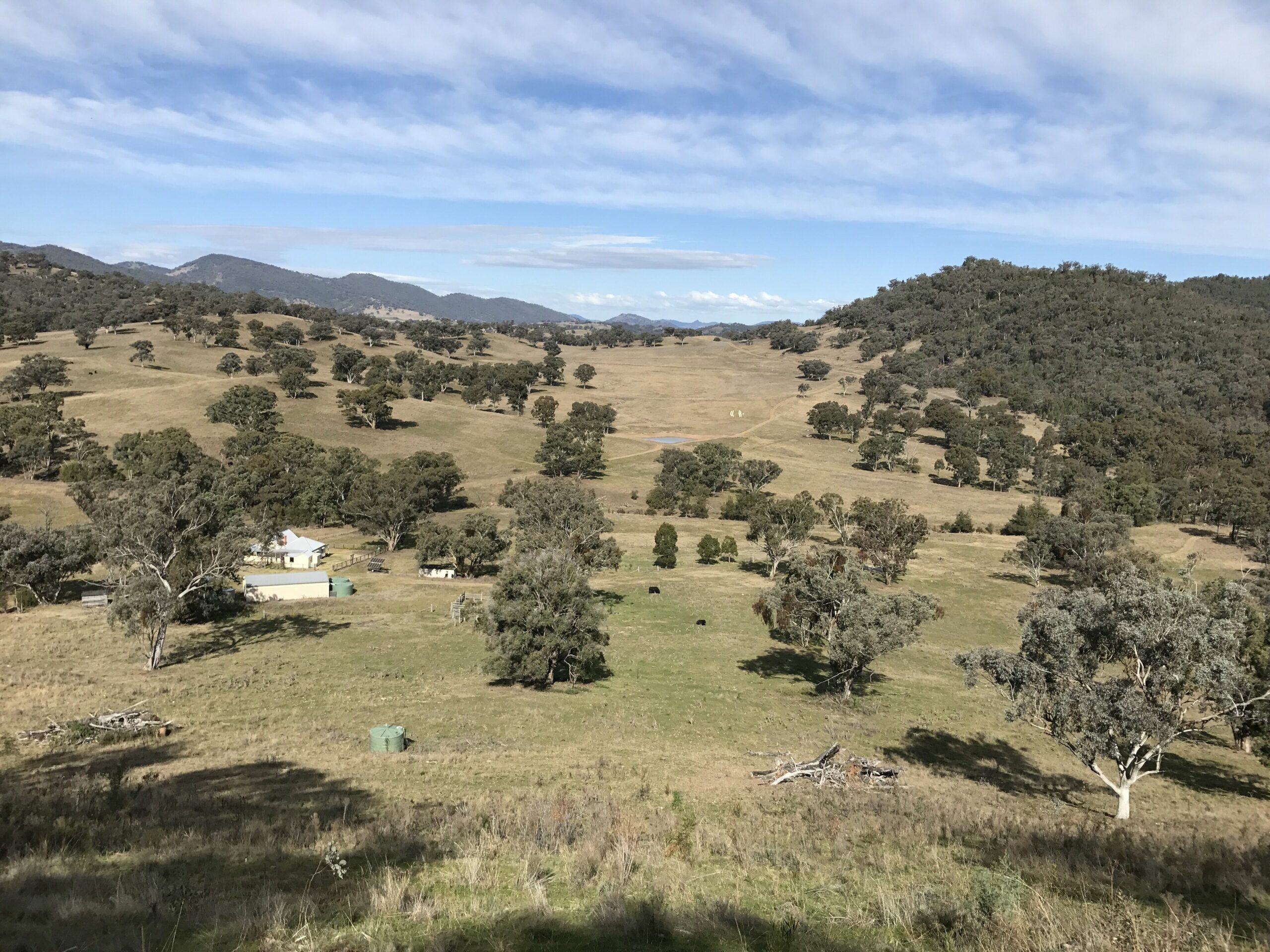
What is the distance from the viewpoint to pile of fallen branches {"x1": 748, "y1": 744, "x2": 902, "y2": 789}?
2325 cm

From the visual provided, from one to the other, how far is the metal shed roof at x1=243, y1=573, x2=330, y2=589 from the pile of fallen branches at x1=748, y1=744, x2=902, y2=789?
41136 millimetres

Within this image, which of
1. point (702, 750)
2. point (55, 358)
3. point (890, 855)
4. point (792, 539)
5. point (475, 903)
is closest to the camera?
point (475, 903)

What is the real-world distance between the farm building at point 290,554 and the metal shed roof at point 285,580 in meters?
8.10

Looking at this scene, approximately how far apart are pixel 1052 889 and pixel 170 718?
2965cm

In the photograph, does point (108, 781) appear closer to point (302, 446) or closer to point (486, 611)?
point (486, 611)

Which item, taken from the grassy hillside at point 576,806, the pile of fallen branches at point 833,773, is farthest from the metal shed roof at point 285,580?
the pile of fallen branches at point 833,773

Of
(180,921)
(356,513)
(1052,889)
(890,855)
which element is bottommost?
(356,513)

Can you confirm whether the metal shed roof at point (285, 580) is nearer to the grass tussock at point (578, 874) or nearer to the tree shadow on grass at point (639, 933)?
the grass tussock at point (578, 874)

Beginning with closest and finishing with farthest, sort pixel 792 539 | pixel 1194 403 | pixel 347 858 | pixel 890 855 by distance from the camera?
pixel 347 858 < pixel 890 855 < pixel 792 539 < pixel 1194 403

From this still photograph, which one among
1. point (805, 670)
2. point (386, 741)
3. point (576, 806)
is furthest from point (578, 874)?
point (805, 670)

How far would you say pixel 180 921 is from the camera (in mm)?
8797

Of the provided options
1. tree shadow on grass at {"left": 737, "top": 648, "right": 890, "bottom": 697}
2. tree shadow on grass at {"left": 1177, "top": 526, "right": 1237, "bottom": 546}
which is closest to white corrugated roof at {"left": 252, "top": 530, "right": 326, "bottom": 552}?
tree shadow on grass at {"left": 737, "top": 648, "right": 890, "bottom": 697}

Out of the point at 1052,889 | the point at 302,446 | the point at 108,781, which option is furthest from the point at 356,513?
the point at 1052,889

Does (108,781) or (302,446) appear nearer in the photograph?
(108,781)
